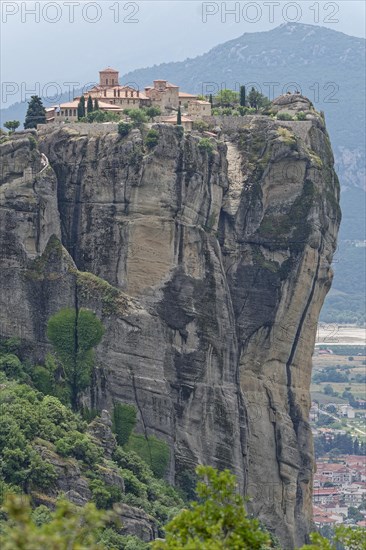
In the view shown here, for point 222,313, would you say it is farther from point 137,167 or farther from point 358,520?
point 358,520

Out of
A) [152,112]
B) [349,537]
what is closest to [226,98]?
[152,112]

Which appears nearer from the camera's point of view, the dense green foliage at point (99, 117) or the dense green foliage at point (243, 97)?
the dense green foliage at point (99, 117)

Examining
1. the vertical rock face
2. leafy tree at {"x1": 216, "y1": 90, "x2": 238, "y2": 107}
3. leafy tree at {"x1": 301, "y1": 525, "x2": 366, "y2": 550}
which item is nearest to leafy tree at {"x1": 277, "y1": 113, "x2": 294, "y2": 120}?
the vertical rock face

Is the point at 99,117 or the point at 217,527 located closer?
the point at 217,527

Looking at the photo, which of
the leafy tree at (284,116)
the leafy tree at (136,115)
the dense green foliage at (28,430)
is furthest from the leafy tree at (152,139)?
the dense green foliage at (28,430)

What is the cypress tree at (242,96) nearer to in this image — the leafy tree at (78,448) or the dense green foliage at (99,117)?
the dense green foliage at (99,117)

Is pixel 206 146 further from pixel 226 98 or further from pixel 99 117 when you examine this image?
pixel 226 98
